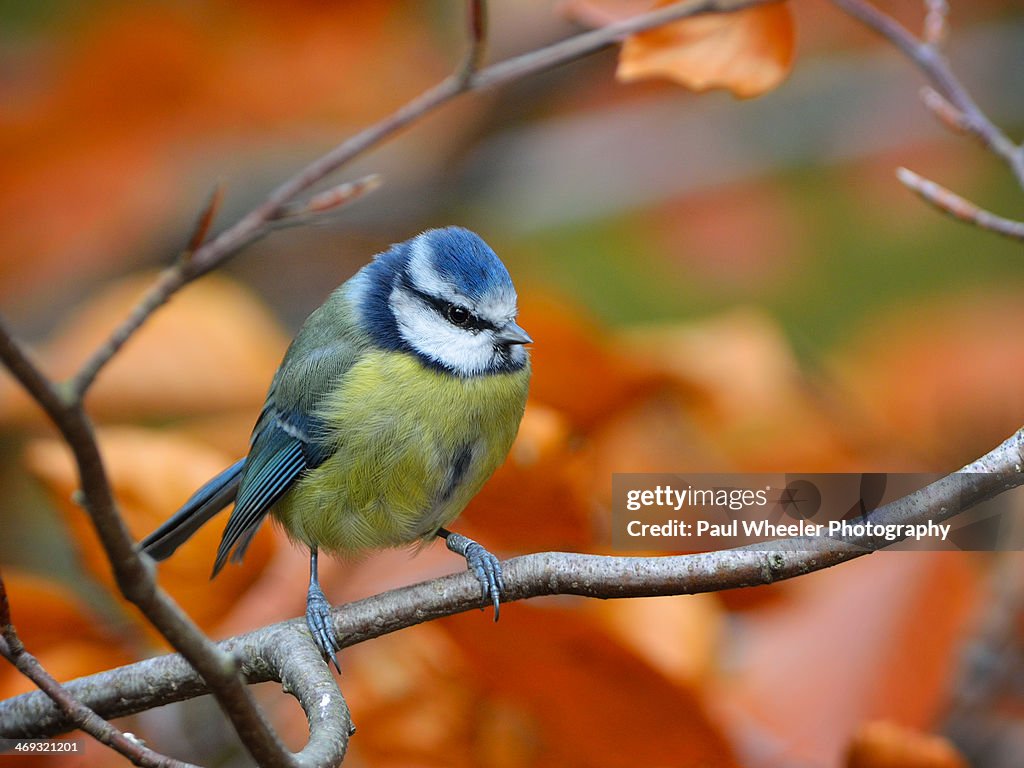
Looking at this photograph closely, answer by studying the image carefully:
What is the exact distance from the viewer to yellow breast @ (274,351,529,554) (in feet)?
6.33

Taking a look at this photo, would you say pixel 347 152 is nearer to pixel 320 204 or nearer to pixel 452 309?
pixel 320 204

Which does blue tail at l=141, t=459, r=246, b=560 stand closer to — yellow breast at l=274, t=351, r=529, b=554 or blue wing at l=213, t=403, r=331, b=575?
blue wing at l=213, t=403, r=331, b=575

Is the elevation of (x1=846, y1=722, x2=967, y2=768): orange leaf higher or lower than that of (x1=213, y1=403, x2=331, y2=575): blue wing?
lower

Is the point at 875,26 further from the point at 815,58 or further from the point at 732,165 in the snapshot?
the point at 815,58

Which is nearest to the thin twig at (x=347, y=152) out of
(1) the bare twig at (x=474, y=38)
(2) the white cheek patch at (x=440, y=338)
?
(1) the bare twig at (x=474, y=38)

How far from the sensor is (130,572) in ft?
2.83

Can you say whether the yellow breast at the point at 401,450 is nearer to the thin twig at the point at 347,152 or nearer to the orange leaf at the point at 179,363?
the orange leaf at the point at 179,363

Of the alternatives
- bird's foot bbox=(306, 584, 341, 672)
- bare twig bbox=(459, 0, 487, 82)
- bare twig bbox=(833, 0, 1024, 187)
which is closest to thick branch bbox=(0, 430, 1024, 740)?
bird's foot bbox=(306, 584, 341, 672)

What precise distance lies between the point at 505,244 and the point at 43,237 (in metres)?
1.29

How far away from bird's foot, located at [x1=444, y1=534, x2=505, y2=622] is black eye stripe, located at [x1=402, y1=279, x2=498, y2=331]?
1.32 ft

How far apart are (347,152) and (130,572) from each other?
485 millimetres

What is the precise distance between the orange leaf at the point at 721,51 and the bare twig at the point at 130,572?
1026 mm

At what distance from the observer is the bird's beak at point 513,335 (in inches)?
77.6

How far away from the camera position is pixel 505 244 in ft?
10.9
